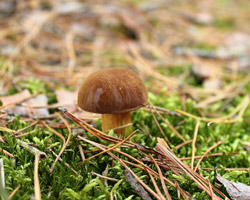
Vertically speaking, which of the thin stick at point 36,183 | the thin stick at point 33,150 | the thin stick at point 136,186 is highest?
the thin stick at point 33,150

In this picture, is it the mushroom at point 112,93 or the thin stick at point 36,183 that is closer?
the thin stick at point 36,183

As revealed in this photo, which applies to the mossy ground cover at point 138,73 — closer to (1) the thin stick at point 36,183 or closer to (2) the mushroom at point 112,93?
(1) the thin stick at point 36,183

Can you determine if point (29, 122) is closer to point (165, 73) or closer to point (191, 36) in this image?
point (165, 73)

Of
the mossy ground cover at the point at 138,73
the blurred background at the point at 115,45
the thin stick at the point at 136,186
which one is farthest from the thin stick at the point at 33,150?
the blurred background at the point at 115,45

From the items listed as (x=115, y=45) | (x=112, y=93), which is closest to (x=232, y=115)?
(x=112, y=93)

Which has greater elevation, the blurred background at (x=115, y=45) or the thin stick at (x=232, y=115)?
the blurred background at (x=115, y=45)

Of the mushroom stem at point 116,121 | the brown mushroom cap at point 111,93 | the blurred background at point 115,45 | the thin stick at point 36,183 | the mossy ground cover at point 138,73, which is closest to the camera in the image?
the thin stick at point 36,183

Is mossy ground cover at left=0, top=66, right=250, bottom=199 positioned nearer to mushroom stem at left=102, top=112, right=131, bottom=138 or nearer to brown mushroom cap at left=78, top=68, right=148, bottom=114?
mushroom stem at left=102, top=112, right=131, bottom=138
